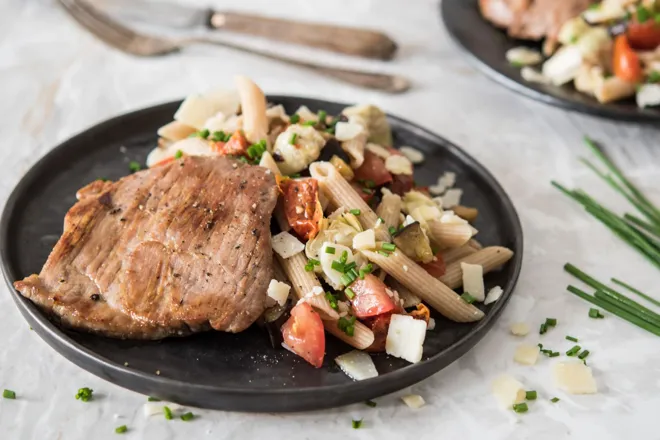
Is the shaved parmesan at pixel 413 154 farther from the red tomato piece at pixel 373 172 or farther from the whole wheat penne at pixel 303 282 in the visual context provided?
the whole wheat penne at pixel 303 282

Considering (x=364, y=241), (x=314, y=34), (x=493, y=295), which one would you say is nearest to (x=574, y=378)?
(x=493, y=295)

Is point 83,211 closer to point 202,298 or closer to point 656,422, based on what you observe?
point 202,298

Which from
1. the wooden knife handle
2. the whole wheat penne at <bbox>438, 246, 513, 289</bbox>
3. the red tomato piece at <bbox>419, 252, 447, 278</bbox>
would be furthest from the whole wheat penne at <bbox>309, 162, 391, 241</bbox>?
Result: the wooden knife handle

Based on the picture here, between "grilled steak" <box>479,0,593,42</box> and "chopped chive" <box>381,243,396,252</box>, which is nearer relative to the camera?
"chopped chive" <box>381,243,396,252</box>

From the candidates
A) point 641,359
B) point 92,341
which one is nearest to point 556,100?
point 641,359

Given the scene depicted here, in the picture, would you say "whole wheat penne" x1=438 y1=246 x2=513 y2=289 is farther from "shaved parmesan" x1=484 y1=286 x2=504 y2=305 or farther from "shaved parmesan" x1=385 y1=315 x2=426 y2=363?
"shaved parmesan" x1=385 y1=315 x2=426 y2=363

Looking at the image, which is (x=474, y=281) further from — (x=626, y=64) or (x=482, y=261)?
(x=626, y=64)
